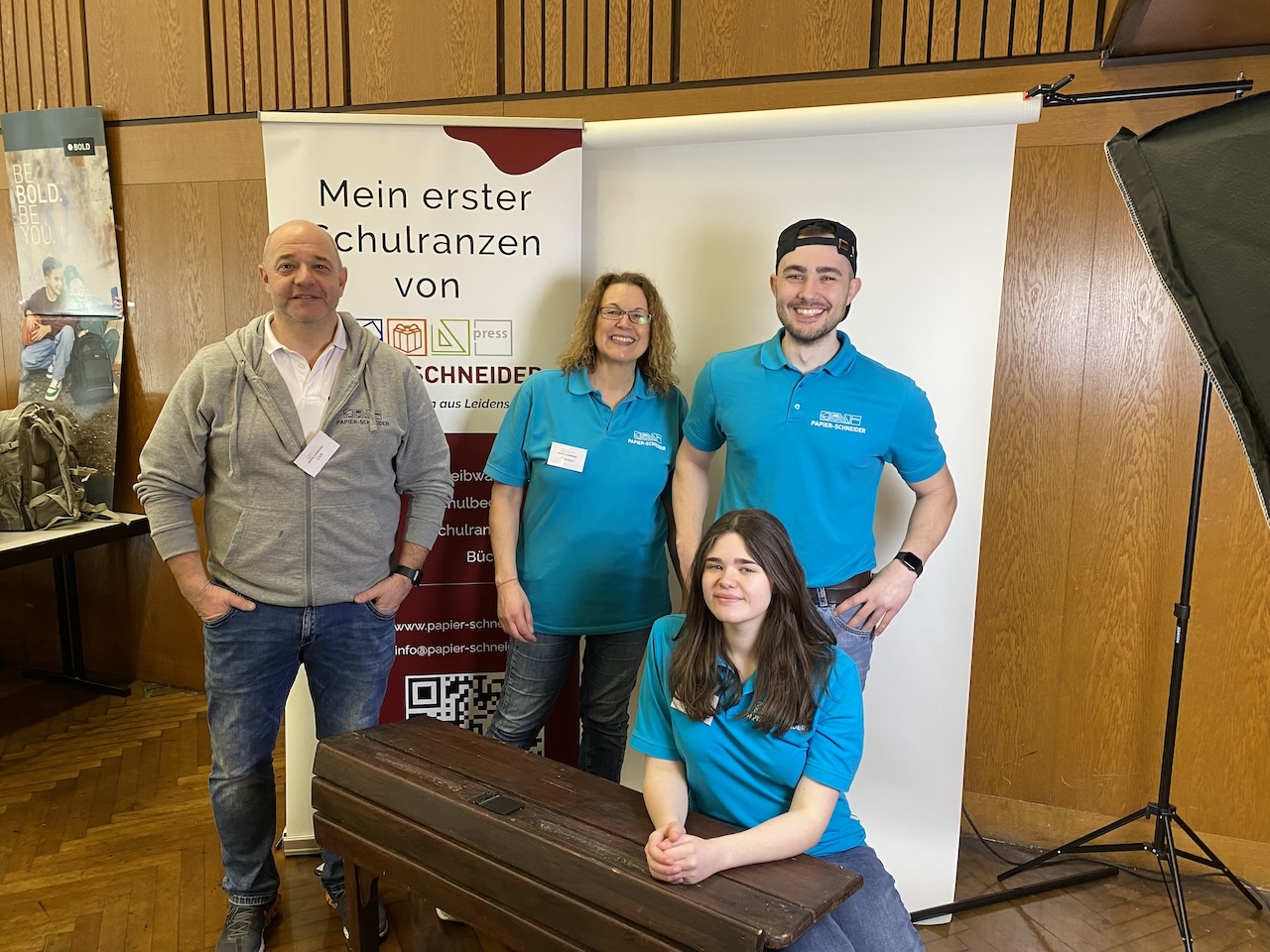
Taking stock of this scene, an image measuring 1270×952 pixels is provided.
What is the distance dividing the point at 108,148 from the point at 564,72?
2144 millimetres

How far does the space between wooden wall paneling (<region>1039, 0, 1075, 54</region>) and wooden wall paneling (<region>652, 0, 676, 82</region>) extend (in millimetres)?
1194

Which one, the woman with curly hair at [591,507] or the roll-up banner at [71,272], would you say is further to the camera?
the roll-up banner at [71,272]

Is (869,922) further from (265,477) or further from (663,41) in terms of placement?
(663,41)

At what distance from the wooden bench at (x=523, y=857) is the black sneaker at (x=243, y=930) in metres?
0.32

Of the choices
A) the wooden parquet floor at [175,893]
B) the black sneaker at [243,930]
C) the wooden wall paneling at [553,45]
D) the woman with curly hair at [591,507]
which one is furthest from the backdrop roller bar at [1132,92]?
the black sneaker at [243,930]

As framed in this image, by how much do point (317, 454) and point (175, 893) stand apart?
147cm

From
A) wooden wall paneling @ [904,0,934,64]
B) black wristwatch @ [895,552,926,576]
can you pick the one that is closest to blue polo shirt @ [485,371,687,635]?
black wristwatch @ [895,552,926,576]

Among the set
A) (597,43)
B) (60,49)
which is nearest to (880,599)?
(597,43)

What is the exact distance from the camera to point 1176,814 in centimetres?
262

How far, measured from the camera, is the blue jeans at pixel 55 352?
3.89 meters

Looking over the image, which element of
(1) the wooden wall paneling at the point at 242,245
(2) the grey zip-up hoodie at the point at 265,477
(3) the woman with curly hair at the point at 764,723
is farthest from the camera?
(1) the wooden wall paneling at the point at 242,245

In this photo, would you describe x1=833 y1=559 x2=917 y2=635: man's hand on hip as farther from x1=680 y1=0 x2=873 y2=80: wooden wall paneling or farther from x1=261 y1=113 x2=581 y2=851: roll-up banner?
x1=680 y1=0 x2=873 y2=80: wooden wall paneling

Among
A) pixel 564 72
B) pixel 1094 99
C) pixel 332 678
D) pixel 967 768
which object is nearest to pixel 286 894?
pixel 332 678

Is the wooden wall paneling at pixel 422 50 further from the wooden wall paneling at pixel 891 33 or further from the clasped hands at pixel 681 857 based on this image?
the clasped hands at pixel 681 857
